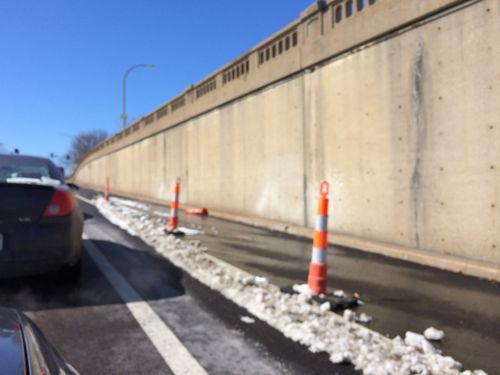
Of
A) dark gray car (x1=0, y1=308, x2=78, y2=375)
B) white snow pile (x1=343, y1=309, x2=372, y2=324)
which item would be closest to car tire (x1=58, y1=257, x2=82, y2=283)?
dark gray car (x1=0, y1=308, x2=78, y2=375)

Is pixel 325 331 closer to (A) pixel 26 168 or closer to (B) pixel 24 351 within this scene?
(B) pixel 24 351

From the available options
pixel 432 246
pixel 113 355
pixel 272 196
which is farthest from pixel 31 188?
pixel 272 196

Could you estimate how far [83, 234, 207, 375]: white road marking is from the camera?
274cm

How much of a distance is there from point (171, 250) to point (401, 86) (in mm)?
4403

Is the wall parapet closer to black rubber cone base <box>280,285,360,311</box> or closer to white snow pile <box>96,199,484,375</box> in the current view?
black rubber cone base <box>280,285,360,311</box>

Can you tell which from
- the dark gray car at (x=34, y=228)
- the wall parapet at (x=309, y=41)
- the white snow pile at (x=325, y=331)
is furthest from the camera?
the wall parapet at (x=309, y=41)

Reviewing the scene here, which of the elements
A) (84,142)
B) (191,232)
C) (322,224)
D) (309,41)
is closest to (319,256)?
(322,224)

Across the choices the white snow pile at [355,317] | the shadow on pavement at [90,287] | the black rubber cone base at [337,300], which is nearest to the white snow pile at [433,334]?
the white snow pile at [355,317]

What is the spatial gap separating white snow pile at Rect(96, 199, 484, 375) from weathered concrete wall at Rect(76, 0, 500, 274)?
8.57 ft

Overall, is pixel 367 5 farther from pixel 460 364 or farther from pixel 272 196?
pixel 460 364

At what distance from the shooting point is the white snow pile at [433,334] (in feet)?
10.4

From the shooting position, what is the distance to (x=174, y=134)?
1767 cm

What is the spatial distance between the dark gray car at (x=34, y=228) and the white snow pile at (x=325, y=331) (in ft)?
5.32

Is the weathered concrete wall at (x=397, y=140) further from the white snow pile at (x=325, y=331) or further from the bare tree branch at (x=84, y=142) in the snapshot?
the bare tree branch at (x=84, y=142)
